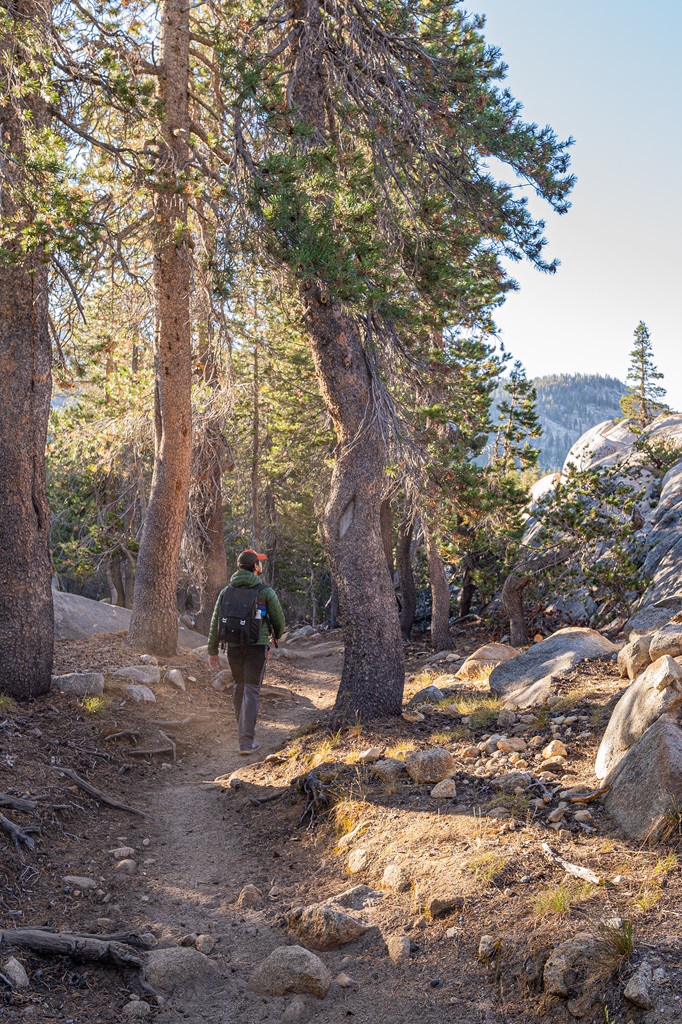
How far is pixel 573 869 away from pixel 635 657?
10.9ft

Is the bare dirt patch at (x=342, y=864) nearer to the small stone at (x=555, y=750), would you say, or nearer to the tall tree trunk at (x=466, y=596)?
the small stone at (x=555, y=750)

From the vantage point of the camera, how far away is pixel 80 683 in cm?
919

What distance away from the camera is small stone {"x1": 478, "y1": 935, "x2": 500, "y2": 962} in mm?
3977

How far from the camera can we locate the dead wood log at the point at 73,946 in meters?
4.15

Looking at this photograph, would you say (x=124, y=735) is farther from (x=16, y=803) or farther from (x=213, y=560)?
(x=213, y=560)

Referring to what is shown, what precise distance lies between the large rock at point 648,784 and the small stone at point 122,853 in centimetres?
365

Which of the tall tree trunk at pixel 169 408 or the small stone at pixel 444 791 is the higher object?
the tall tree trunk at pixel 169 408

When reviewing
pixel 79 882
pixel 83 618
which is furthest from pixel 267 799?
pixel 83 618

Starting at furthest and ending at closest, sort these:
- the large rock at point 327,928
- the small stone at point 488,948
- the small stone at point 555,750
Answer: the small stone at point 555,750, the large rock at point 327,928, the small stone at point 488,948

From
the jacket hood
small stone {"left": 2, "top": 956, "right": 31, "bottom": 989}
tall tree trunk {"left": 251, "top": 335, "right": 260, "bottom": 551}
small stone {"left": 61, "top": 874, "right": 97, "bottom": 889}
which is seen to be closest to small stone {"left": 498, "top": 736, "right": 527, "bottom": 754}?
small stone {"left": 61, "top": 874, "right": 97, "bottom": 889}

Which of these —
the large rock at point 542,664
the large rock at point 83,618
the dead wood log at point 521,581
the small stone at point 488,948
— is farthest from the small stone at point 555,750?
the large rock at point 83,618

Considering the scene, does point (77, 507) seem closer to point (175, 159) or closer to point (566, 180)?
point (175, 159)

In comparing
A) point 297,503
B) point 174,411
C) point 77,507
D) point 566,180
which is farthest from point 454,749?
point 297,503

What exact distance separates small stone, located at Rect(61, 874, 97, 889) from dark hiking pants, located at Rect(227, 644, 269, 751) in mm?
3722
